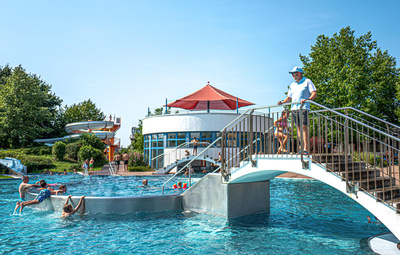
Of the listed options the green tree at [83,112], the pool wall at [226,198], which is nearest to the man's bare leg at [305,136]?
the pool wall at [226,198]

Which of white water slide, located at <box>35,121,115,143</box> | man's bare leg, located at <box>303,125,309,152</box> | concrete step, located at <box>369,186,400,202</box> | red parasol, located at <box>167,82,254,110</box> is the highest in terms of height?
red parasol, located at <box>167,82,254,110</box>

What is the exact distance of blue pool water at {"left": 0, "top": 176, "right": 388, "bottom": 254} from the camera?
26.8 ft

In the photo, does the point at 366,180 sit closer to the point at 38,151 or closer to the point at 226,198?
the point at 226,198

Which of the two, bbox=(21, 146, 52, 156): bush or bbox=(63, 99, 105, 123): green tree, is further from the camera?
bbox=(63, 99, 105, 123): green tree

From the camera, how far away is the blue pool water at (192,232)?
8.18 meters

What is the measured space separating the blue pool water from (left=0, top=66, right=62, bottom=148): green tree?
32.0m

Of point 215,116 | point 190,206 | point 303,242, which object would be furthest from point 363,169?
point 215,116

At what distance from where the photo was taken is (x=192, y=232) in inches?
379

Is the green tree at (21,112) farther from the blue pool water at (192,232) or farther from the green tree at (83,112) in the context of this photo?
the blue pool water at (192,232)

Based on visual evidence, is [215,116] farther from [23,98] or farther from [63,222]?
[23,98]

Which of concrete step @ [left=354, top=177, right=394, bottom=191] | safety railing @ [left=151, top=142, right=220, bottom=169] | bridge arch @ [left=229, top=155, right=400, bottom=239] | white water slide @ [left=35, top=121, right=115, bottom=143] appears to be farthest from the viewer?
white water slide @ [left=35, top=121, right=115, bottom=143]

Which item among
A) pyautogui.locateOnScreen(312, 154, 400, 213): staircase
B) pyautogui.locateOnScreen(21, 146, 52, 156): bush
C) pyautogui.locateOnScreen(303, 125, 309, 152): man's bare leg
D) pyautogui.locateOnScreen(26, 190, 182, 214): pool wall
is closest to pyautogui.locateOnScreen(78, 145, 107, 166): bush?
pyautogui.locateOnScreen(21, 146, 52, 156): bush

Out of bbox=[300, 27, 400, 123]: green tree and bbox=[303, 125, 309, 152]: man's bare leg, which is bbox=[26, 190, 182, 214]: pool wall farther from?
bbox=[300, 27, 400, 123]: green tree

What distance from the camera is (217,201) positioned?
36.1 ft
